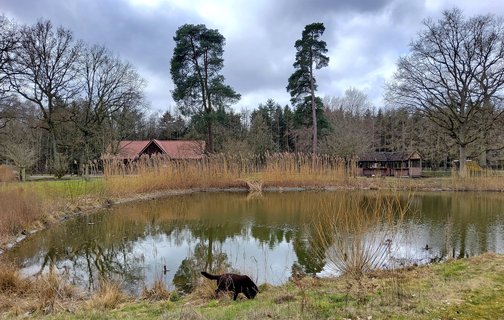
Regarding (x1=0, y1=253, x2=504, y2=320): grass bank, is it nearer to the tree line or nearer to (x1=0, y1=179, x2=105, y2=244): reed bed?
(x1=0, y1=179, x2=105, y2=244): reed bed

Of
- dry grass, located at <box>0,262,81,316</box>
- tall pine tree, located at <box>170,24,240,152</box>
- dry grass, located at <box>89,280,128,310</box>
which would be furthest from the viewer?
tall pine tree, located at <box>170,24,240,152</box>

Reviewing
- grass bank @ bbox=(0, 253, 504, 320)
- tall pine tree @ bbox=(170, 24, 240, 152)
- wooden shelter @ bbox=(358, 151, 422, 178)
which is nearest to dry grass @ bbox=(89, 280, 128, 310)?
grass bank @ bbox=(0, 253, 504, 320)

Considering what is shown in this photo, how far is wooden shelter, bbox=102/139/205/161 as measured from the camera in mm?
27856

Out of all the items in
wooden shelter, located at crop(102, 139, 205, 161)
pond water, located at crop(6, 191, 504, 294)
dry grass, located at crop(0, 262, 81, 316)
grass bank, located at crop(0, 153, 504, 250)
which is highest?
wooden shelter, located at crop(102, 139, 205, 161)

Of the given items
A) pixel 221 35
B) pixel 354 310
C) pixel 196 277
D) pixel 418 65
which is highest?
pixel 221 35

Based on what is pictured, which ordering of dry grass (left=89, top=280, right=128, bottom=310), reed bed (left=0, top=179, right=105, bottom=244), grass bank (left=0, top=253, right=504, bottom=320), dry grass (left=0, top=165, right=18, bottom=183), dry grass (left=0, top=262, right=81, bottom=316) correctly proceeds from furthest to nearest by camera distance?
1. dry grass (left=0, top=165, right=18, bottom=183)
2. reed bed (left=0, top=179, right=105, bottom=244)
3. dry grass (left=89, top=280, right=128, bottom=310)
4. dry grass (left=0, top=262, right=81, bottom=316)
5. grass bank (left=0, top=253, right=504, bottom=320)

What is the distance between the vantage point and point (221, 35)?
2642 centimetres

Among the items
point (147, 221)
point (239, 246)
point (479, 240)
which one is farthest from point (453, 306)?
point (147, 221)

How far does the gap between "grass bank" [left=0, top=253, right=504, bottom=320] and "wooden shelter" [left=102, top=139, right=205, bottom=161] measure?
2212cm

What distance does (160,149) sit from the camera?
35.5 meters

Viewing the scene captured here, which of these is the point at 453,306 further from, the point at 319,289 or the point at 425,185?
the point at 425,185

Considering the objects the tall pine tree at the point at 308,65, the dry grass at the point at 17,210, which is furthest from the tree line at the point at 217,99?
the dry grass at the point at 17,210

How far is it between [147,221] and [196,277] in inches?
234

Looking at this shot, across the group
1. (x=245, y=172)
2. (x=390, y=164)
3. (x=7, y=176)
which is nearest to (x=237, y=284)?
(x=7, y=176)
